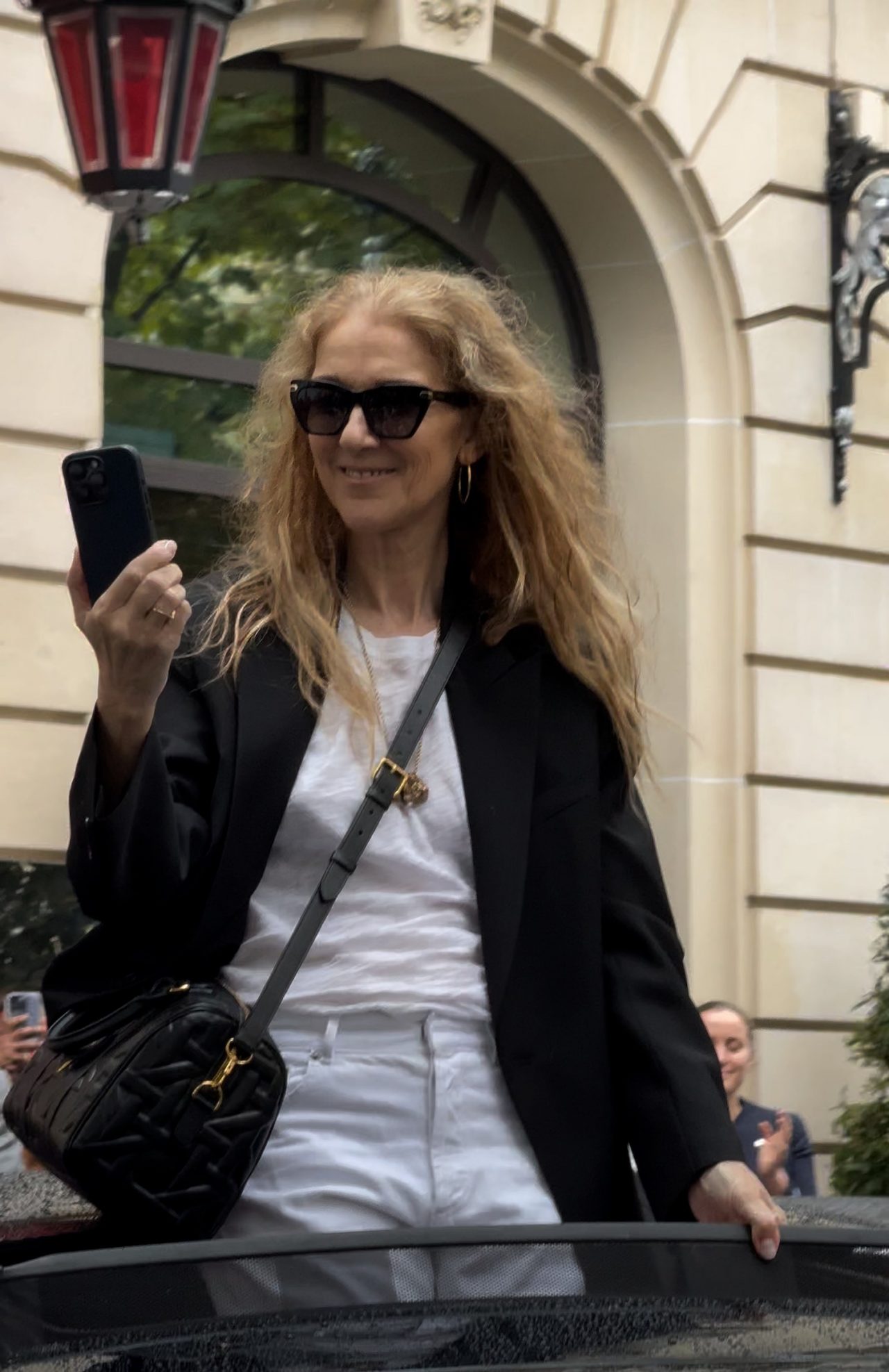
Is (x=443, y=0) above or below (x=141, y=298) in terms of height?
above

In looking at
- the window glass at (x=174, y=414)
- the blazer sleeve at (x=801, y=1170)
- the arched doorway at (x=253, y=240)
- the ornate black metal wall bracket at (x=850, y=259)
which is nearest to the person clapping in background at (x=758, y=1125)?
the blazer sleeve at (x=801, y=1170)

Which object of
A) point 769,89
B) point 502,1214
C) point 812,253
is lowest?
point 502,1214

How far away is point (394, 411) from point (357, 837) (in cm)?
50

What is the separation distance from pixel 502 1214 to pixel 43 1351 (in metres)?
0.88

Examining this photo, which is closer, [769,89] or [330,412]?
[330,412]

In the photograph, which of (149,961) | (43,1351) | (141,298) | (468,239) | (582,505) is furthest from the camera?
(468,239)

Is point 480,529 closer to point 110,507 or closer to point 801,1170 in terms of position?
point 110,507

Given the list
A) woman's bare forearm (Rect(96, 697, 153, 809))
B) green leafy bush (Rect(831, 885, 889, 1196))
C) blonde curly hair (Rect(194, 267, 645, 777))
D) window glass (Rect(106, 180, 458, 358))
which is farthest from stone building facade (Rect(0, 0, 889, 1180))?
woman's bare forearm (Rect(96, 697, 153, 809))

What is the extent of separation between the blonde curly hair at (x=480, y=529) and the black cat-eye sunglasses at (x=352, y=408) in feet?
0.38

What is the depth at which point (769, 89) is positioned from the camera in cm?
913

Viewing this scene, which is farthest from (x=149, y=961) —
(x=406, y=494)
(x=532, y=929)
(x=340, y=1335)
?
(x=340, y=1335)

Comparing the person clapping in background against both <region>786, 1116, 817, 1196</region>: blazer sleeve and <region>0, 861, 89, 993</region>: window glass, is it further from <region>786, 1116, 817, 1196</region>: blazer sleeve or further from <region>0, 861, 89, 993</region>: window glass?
<region>0, 861, 89, 993</region>: window glass

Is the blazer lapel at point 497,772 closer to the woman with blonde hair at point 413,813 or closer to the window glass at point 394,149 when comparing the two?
the woman with blonde hair at point 413,813

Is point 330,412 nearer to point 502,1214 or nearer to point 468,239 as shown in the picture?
point 502,1214
